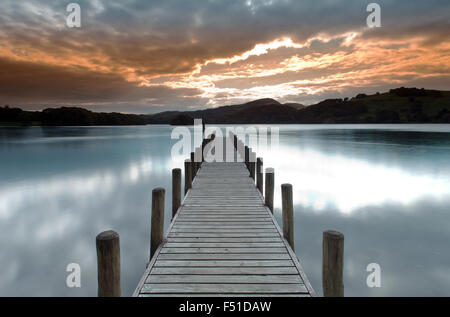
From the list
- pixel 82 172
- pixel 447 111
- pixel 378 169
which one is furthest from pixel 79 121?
pixel 447 111

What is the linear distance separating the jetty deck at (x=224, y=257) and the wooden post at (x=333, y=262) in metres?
0.38

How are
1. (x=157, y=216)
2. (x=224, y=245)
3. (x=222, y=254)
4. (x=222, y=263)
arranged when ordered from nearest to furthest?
1. (x=222, y=263)
2. (x=222, y=254)
3. (x=224, y=245)
4. (x=157, y=216)

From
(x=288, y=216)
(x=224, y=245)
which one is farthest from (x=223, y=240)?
(x=288, y=216)

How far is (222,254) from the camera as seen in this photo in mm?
4270

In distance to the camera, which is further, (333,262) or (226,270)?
(226,270)

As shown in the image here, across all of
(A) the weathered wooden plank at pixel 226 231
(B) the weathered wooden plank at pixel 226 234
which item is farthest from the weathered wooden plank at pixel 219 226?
(B) the weathered wooden plank at pixel 226 234

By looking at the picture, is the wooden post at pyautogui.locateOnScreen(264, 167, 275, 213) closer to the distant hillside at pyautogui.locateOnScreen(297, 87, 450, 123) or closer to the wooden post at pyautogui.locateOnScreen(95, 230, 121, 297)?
the wooden post at pyautogui.locateOnScreen(95, 230, 121, 297)

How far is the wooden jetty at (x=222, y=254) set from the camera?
2955 mm

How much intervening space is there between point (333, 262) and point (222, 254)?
1891mm

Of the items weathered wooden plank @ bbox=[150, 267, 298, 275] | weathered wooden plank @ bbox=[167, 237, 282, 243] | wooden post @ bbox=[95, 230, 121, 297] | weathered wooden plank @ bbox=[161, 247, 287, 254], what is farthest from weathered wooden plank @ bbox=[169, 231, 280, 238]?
wooden post @ bbox=[95, 230, 121, 297]

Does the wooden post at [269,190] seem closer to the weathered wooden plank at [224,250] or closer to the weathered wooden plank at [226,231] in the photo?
the weathered wooden plank at [226,231]

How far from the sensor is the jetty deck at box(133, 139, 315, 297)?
11.2ft

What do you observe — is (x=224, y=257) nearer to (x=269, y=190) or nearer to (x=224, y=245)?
(x=224, y=245)

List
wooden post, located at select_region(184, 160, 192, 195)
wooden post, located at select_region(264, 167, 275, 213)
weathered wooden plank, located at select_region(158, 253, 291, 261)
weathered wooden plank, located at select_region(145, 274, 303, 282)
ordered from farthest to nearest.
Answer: wooden post, located at select_region(184, 160, 192, 195) → wooden post, located at select_region(264, 167, 275, 213) → weathered wooden plank, located at select_region(158, 253, 291, 261) → weathered wooden plank, located at select_region(145, 274, 303, 282)
